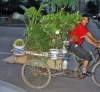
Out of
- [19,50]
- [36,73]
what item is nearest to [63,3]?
[19,50]

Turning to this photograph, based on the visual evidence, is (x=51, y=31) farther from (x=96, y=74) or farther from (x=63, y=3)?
(x=96, y=74)

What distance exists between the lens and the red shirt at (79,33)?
6.70 m

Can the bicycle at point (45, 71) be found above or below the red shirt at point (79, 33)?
below

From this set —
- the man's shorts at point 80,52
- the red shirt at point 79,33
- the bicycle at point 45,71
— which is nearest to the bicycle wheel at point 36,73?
the bicycle at point 45,71

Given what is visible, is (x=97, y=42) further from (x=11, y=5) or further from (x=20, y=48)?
(x=11, y=5)

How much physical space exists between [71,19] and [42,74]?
1314 mm

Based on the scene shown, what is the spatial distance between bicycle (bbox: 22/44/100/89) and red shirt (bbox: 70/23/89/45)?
1.04 ft

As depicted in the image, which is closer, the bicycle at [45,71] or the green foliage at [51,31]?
the bicycle at [45,71]

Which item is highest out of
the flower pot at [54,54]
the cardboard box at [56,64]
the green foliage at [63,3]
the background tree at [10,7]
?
the green foliage at [63,3]

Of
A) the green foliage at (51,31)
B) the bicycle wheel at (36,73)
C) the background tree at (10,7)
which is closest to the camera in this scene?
the bicycle wheel at (36,73)

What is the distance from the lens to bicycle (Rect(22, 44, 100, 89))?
6.79 metres

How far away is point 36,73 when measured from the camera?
277 inches

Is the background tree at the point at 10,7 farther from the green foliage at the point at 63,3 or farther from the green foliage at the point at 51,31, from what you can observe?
the green foliage at the point at 63,3

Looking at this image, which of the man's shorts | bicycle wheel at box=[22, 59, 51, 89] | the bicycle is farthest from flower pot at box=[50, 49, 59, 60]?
the man's shorts
